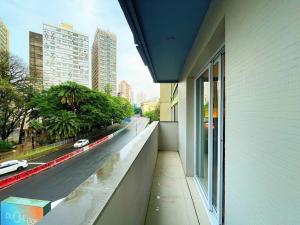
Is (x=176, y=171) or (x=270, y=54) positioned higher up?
(x=270, y=54)

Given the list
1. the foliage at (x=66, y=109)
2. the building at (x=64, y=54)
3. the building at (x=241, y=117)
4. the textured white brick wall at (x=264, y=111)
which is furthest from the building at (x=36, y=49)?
the textured white brick wall at (x=264, y=111)

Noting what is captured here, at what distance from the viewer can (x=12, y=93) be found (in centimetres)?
1532

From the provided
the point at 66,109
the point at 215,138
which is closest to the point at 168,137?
the point at 215,138

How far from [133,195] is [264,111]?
4.06 feet

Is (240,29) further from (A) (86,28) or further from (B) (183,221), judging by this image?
(A) (86,28)

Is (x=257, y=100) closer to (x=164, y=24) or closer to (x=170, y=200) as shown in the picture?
(x=164, y=24)

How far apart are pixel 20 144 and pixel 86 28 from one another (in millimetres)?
31232

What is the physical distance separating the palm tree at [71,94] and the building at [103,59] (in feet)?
66.6

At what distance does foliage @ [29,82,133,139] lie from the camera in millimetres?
16688

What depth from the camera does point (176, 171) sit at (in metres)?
4.66

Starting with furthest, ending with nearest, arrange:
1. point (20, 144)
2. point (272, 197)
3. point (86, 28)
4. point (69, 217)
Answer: point (86, 28) < point (20, 144) < point (272, 197) < point (69, 217)

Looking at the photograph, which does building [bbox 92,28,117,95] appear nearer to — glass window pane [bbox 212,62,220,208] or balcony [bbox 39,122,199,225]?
balcony [bbox 39,122,199,225]

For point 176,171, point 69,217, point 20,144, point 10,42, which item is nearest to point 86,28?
point 10,42

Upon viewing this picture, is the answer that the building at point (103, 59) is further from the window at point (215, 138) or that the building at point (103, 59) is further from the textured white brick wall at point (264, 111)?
the textured white brick wall at point (264, 111)
